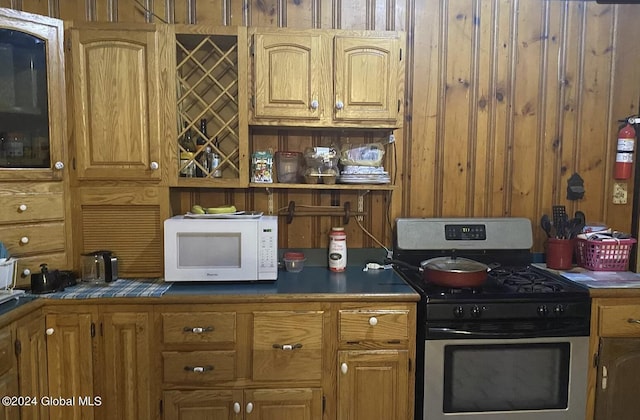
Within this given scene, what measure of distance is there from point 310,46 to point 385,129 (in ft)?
1.85

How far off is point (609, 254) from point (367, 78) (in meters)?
1.57

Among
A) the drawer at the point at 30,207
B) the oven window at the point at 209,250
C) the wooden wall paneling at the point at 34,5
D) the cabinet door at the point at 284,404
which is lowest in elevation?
the cabinet door at the point at 284,404

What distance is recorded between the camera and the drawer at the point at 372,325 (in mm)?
1938

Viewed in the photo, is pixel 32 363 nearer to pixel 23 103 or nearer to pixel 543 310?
pixel 23 103

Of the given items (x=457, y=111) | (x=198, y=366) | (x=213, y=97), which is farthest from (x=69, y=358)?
(x=457, y=111)

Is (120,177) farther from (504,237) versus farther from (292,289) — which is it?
(504,237)

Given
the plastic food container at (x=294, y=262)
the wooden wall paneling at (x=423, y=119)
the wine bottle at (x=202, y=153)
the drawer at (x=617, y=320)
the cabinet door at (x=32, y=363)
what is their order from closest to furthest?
the cabinet door at (x=32, y=363)
the drawer at (x=617, y=320)
the wine bottle at (x=202, y=153)
the plastic food container at (x=294, y=262)
the wooden wall paneling at (x=423, y=119)

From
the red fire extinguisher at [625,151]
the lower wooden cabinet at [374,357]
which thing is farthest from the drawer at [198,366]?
the red fire extinguisher at [625,151]

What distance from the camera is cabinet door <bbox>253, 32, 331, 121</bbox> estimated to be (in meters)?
2.11

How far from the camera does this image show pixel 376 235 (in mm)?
2537

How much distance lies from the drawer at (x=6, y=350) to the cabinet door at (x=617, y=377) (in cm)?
247

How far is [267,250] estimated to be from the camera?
209cm

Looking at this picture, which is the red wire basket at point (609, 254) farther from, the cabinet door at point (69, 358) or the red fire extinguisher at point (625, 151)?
the cabinet door at point (69, 358)

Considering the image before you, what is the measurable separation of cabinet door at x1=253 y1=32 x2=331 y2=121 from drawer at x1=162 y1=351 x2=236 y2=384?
113cm
